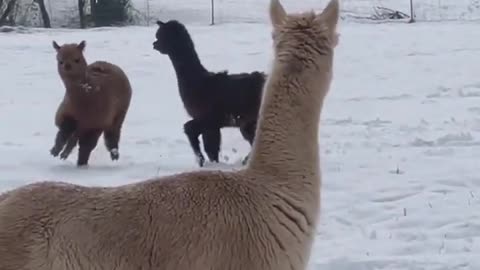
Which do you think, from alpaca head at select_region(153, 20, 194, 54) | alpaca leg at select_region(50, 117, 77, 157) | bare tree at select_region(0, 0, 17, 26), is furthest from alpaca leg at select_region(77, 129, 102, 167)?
bare tree at select_region(0, 0, 17, 26)

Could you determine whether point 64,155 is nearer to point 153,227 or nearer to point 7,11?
point 153,227

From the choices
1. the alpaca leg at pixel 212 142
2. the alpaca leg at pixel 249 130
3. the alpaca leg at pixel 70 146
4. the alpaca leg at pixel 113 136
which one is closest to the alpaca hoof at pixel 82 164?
the alpaca leg at pixel 70 146

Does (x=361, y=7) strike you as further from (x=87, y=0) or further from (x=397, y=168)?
(x=397, y=168)

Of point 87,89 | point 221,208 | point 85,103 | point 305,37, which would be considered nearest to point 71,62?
point 87,89

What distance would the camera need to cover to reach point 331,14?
3.53 m

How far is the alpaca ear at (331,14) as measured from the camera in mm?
3523

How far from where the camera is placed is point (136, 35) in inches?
1065

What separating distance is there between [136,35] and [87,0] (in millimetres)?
11888

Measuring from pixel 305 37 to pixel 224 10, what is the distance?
3408 cm

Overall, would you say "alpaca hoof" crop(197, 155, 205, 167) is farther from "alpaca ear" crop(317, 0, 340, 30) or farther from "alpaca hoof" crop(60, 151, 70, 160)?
"alpaca ear" crop(317, 0, 340, 30)

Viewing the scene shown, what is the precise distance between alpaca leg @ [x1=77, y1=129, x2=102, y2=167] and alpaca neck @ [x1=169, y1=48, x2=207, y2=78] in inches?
40.9

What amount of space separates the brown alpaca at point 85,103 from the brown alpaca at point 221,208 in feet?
21.8

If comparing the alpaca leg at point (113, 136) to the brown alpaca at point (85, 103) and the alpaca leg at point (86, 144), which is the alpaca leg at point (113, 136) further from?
the alpaca leg at point (86, 144)

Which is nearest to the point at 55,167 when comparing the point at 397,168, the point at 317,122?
the point at 397,168
